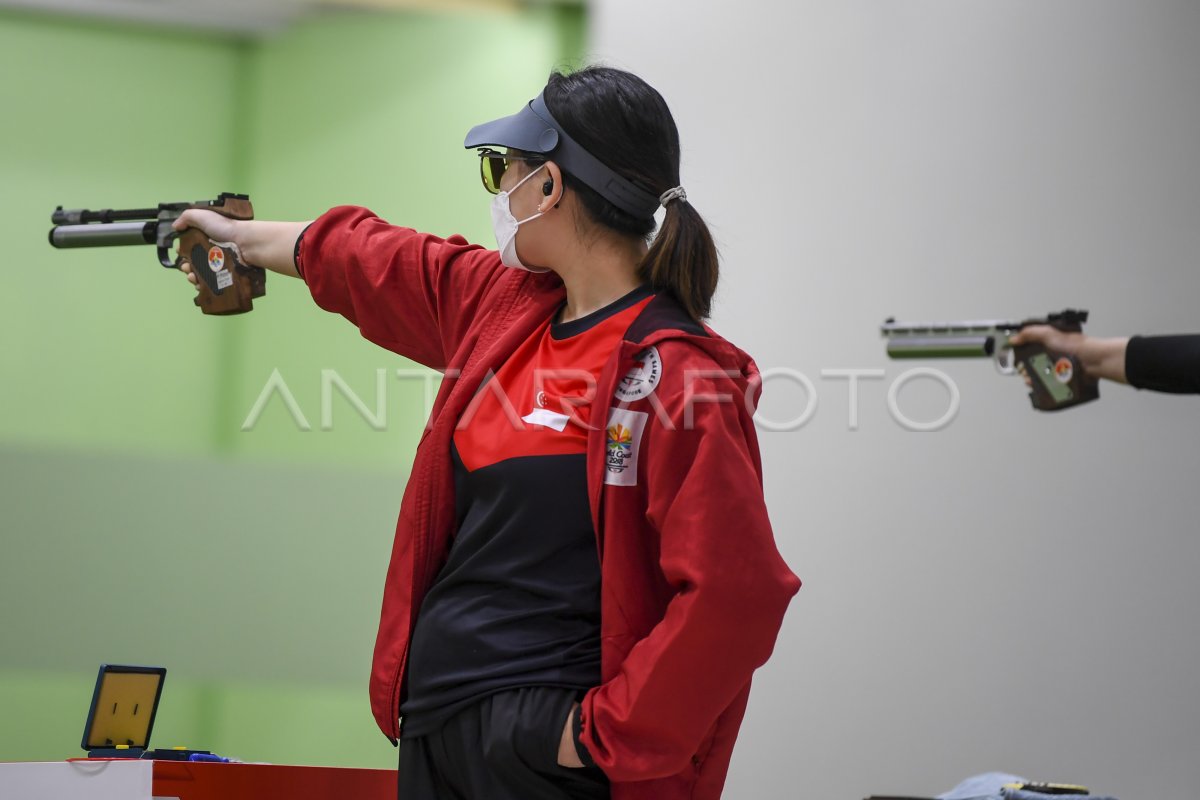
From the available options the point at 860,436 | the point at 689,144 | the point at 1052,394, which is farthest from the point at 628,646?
the point at 689,144

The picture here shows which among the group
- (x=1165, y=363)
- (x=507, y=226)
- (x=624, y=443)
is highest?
(x=507, y=226)

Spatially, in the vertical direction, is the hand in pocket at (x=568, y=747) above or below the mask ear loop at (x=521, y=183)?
below

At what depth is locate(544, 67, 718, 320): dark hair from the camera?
1.66m

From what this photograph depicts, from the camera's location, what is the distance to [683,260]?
1.65 metres

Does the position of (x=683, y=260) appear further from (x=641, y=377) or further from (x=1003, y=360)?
(x=1003, y=360)

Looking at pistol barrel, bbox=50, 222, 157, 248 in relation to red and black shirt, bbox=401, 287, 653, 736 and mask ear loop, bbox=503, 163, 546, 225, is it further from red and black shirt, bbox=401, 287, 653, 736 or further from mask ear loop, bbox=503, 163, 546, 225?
red and black shirt, bbox=401, 287, 653, 736

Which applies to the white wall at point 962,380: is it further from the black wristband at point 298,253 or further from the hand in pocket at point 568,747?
the hand in pocket at point 568,747

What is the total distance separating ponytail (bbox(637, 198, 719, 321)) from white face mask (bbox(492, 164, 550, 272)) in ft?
0.59

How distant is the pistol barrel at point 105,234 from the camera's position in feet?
7.47

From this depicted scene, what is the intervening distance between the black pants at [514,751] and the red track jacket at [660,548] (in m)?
0.04

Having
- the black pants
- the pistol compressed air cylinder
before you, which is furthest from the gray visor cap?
the pistol compressed air cylinder

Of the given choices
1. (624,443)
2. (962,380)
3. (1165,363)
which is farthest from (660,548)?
(962,380)

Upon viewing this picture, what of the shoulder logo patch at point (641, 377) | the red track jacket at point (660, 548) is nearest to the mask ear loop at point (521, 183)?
the red track jacket at point (660, 548)

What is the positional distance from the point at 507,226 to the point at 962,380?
163 cm
